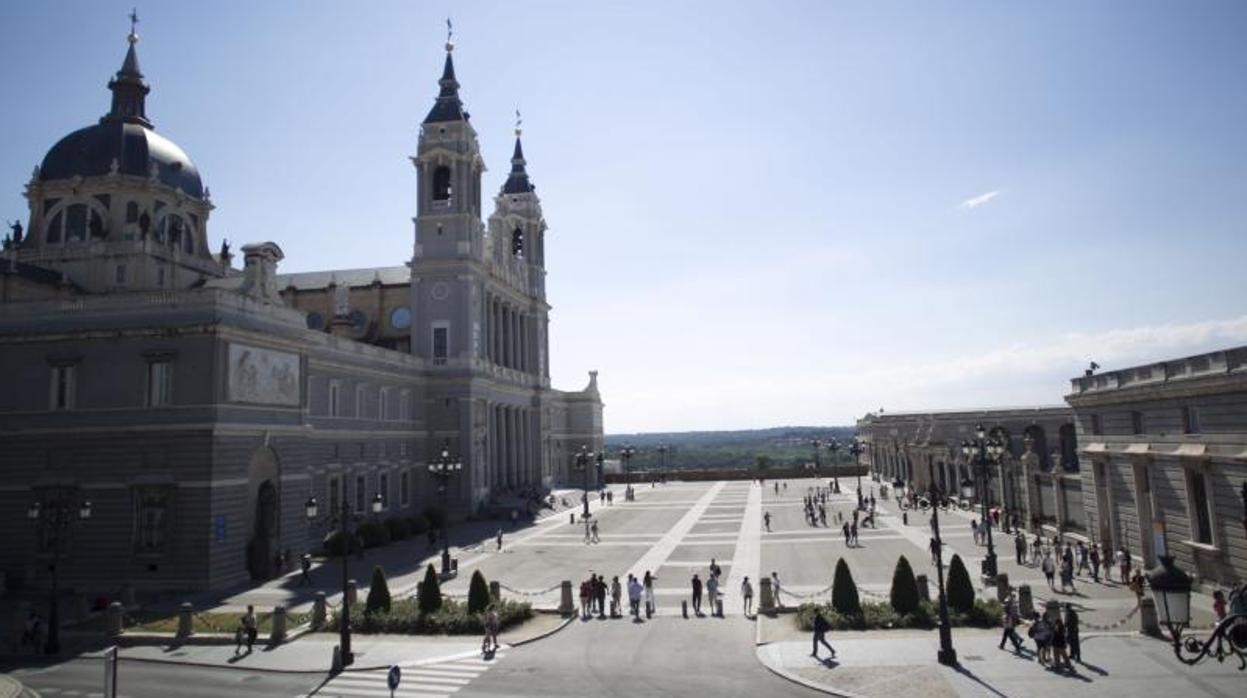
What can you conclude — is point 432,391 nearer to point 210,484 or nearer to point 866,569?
point 210,484

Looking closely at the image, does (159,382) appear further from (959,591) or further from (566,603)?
(959,591)

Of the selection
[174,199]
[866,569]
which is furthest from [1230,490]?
[174,199]

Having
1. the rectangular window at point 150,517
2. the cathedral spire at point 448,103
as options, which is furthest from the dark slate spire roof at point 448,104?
the rectangular window at point 150,517

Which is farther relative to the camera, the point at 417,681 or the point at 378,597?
the point at 378,597

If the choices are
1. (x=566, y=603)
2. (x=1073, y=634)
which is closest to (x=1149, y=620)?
(x=1073, y=634)

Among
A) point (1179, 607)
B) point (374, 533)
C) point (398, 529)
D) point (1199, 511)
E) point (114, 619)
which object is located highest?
point (1179, 607)

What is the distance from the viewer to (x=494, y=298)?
77938 mm

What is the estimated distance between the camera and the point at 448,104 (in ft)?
238

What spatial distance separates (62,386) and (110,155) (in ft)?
76.6

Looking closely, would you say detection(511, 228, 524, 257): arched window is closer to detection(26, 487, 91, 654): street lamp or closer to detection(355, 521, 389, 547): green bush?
detection(355, 521, 389, 547): green bush

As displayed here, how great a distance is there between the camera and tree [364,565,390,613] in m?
28.7

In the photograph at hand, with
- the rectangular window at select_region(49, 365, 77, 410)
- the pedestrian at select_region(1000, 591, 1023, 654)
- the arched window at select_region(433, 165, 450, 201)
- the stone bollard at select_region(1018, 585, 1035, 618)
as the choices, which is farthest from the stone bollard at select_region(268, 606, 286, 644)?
the arched window at select_region(433, 165, 450, 201)

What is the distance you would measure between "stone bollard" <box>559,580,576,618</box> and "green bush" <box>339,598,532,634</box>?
1449 millimetres

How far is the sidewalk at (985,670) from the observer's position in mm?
19406
